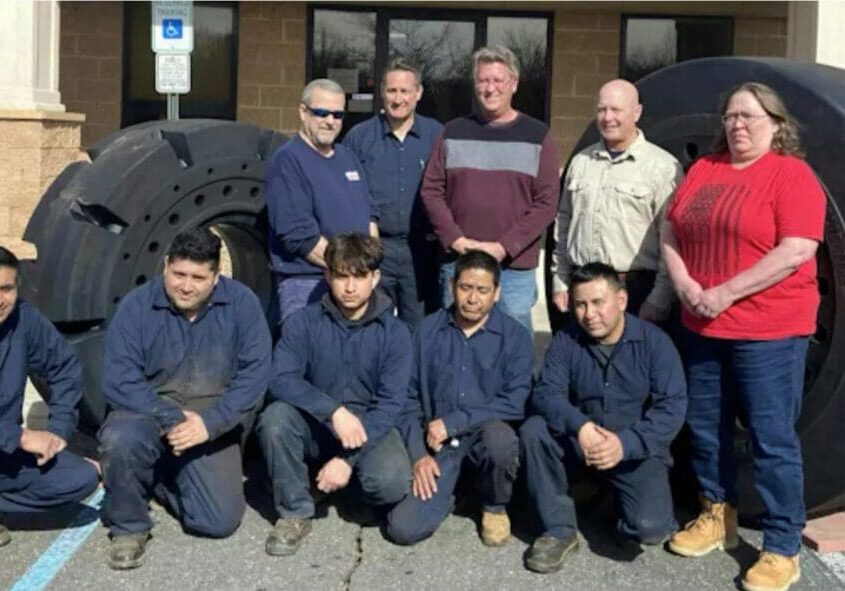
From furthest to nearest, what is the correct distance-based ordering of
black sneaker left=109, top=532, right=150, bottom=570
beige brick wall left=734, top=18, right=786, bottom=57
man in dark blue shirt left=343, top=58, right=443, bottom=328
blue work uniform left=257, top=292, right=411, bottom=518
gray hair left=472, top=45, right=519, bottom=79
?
1. beige brick wall left=734, top=18, right=786, bottom=57
2. man in dark blue shirt left=343, top=58, right=443, bottom=328
3. gray hair left=472, top=45, right=519, bottom=79
4. blue work uniform left=257, top=292, right=411, bottom=518
5. black sneaker left=109, top=532, right=150, bottom=570

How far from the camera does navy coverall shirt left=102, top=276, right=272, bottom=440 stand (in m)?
4.43

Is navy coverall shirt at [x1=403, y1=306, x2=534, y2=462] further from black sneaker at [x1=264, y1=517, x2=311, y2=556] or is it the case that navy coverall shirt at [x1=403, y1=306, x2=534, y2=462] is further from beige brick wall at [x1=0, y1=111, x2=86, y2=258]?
beige brick wall at [x1=0, y1=111, x2=86, y2=258]

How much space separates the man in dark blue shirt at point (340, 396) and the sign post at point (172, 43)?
12.1 feet

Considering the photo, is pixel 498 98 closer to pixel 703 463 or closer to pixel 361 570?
pixel 703 463

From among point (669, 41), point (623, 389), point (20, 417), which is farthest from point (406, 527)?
point (669, 41)

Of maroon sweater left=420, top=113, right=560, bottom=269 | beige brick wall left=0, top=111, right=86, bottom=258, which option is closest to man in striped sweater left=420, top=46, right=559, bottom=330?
maroon sweater left=420, top=113, right=560, bottom=269

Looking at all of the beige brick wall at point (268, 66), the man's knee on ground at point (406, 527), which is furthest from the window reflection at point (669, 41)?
the man's knee on ground at point (406, 527)

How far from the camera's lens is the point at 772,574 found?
4059mm

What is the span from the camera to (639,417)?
445 centimetres

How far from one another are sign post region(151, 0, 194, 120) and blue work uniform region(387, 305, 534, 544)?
12.7 feet

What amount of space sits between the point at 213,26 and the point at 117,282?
8.09 meters

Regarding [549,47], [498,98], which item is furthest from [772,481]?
[549,47]

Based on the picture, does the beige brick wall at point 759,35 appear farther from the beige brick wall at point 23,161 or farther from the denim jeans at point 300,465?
the denim jeans at point 300,465

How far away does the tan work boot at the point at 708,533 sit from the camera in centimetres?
438
